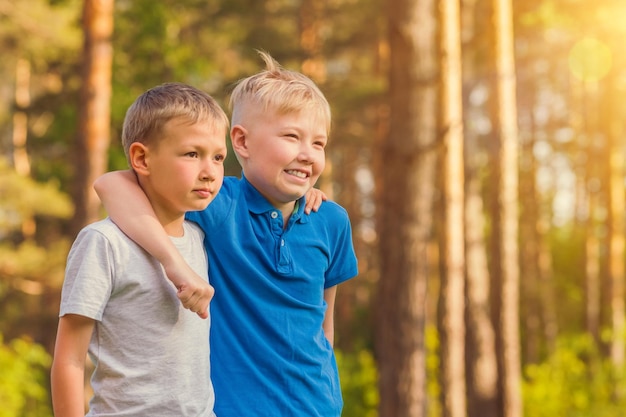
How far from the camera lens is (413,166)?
7820 mm

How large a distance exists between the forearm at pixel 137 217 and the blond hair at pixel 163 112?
8 centimetres

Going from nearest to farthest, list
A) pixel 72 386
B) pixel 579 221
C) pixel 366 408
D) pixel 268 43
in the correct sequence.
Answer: pixel 72 386, pixel 366 408, pixel 268 43, pixel 579 221

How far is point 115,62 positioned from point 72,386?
1500cm

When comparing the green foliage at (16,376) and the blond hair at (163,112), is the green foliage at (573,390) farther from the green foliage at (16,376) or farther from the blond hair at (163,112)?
the blond hair at (163,112)

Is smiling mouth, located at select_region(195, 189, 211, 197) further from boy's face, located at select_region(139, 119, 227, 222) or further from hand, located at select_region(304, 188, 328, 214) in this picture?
hand, located at select_region(304, 188, 328, 214)

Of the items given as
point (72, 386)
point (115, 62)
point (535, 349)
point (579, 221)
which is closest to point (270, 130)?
point (72, 386)

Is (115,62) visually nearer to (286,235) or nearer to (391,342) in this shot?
(391,342)

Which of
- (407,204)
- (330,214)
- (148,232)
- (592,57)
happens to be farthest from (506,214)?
(148,232)

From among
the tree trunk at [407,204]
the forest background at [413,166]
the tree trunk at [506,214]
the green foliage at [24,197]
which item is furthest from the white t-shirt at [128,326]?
the green foliage at [24,197]

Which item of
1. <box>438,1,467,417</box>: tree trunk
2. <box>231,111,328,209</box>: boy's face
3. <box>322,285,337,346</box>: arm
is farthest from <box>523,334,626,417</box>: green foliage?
<box>231,111,328,209</box>: boy's face

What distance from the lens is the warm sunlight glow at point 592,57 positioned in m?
15.7

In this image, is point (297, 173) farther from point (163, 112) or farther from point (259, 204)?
point (163, 112)

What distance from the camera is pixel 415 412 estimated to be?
8.14 m

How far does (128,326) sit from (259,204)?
1.86ft
